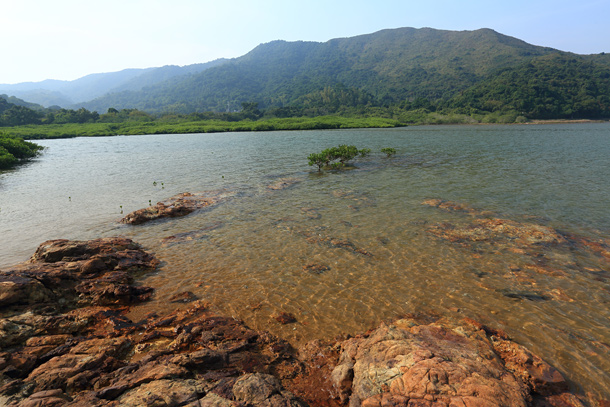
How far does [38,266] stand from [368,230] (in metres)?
12.3

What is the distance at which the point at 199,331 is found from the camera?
702cm

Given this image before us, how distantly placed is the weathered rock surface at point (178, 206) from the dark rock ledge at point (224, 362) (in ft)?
24.8

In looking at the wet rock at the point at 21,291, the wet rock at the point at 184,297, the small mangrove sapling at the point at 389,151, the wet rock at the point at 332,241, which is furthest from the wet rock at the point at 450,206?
the small mangrove sapling at the point at 389,151

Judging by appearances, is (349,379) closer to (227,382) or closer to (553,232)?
(227,382)

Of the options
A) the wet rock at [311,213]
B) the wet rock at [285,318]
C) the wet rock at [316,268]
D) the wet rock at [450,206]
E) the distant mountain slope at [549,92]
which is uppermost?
the distant mountain slope at [549,92]

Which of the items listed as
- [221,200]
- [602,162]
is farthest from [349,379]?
[602,162]

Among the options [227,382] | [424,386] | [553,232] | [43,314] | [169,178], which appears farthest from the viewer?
[169,178]

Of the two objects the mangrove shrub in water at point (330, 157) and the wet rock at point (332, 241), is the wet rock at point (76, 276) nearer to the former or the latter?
the wet rock at point (332, 241)

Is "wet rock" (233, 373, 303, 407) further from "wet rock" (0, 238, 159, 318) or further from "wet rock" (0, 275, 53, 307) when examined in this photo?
"wet rock" (0, 275, 53, 307)

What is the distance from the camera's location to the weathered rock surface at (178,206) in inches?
630

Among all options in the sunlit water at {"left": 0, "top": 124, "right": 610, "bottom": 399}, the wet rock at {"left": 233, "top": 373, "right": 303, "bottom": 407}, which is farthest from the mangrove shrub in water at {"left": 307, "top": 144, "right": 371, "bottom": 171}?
the wet rock at {"left": 233, "top": 373, "right": 303, "bottom": 407}

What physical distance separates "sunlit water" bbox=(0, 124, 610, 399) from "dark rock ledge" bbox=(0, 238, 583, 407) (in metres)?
0.90

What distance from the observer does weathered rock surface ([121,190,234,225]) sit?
52.5 feet

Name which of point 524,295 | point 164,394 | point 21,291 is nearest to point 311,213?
point 524,295
